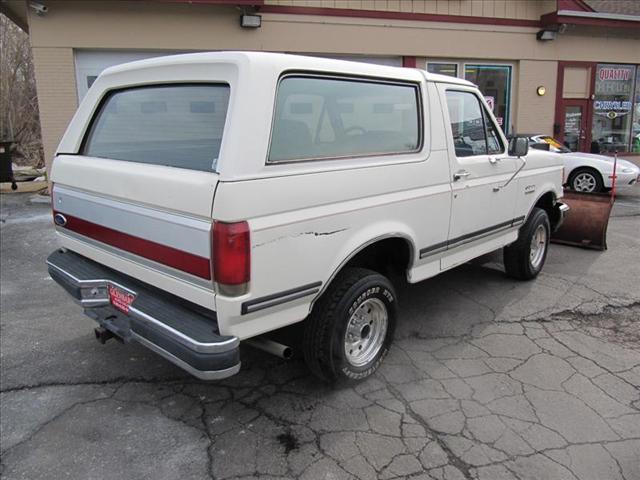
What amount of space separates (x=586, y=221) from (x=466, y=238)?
3.71 metres

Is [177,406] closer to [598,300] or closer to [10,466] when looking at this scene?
[10,466]

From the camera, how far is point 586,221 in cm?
712

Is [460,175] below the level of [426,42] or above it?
below

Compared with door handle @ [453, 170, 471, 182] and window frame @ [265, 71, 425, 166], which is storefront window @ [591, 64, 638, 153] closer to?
door handle @ [453, 170, 471, 182]

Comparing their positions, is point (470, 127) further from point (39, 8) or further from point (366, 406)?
point (39, 8)

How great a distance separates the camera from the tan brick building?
10.5 m

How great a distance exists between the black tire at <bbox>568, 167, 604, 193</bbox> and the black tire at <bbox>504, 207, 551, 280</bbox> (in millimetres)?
6184

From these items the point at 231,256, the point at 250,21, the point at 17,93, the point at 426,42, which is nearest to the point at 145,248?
the point at 231,256

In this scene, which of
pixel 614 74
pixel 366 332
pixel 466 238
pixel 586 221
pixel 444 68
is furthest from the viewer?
pixel 614 74

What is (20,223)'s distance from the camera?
888cm

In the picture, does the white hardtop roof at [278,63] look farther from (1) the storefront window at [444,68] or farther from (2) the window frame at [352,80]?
(1) the storefront window at [444,68]

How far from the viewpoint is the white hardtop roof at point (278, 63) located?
8.96ft

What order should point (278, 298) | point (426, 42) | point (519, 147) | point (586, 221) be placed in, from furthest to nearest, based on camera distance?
1. point (426, 42)
2. point (586, 221)
3. point (519, 147)
4. point (278, 298)

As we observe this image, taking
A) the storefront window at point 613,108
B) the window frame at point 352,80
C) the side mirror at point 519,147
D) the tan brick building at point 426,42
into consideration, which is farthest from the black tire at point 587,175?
the window frame at point 352,80
